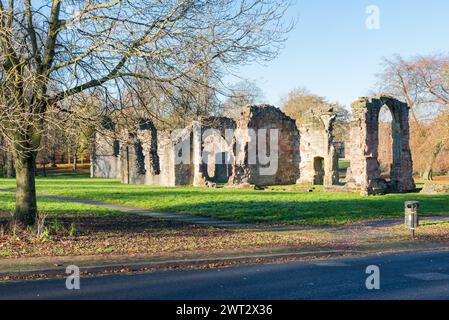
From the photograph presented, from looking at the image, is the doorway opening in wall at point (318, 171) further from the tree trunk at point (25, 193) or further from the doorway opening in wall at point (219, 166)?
the tree trunk at point (25, 193)

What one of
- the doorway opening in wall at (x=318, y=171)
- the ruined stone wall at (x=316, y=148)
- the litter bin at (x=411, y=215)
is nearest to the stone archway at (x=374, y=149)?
the ruined stone wall at (x=316, y=148)

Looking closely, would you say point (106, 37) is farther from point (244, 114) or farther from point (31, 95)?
point (244, 114)

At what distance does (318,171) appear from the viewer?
43.3 metres

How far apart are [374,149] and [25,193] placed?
2235 centimetres

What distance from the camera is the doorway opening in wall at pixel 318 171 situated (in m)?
42.8

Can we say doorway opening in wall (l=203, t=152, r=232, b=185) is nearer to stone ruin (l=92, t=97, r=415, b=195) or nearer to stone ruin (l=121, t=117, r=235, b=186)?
stone ruin (l=121, t=117, r=235, b=186)

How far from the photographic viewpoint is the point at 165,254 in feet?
38.7

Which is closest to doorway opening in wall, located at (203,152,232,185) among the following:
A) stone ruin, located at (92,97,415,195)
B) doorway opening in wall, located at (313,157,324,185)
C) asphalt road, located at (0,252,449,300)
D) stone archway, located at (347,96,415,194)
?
stone ruin, located at (92,97,415,195)

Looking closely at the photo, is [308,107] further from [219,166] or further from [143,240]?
[143,240]

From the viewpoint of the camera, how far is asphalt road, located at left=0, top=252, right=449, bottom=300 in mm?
8203

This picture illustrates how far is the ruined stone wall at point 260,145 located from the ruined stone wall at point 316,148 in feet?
2.01

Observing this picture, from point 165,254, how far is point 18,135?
4.35 metres

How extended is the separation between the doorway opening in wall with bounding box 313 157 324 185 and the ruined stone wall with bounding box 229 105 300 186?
139 centimetres
